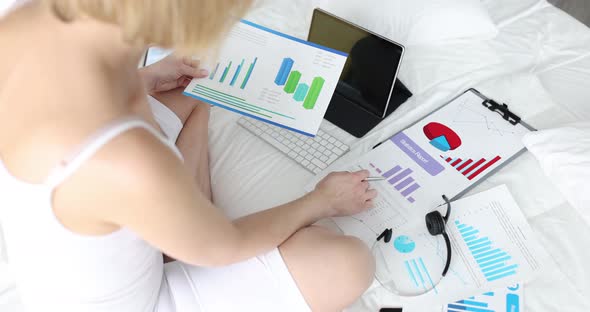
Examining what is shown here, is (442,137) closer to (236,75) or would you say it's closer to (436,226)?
(436,226)

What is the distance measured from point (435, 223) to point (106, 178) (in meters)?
0.68

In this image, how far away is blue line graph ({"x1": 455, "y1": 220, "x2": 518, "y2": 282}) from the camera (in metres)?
1.06

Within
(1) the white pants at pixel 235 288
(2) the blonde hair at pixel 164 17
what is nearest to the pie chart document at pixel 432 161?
(1) the white pants at pixel 235 288

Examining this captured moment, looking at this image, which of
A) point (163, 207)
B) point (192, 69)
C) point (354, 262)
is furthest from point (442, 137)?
point (163, 207)

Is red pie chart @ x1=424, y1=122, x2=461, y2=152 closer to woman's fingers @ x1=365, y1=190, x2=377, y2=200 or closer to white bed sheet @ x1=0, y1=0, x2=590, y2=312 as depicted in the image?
white bed sheet @ x1=0, y1=0, x2=590, y2=312

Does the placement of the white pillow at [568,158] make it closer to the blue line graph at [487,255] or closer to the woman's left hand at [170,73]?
the blue line graph at [487,255]

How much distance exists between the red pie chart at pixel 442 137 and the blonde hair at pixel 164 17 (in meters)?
0.72

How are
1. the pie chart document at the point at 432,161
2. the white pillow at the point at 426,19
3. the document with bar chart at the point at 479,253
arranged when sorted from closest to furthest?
the document with bar chart at the point at 479,253, the pie chart document at the point at 432,161, the white pillow at the point at 426,19

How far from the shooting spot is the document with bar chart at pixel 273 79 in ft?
4.05

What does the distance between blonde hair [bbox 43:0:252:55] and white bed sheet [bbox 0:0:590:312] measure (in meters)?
0.56

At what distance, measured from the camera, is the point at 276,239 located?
971 millimetres

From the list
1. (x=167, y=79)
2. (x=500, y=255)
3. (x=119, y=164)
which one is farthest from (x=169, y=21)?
(x=500, y=255)

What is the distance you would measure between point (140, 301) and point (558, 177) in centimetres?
87

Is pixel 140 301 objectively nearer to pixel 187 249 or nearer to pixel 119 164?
pixel 187 249
